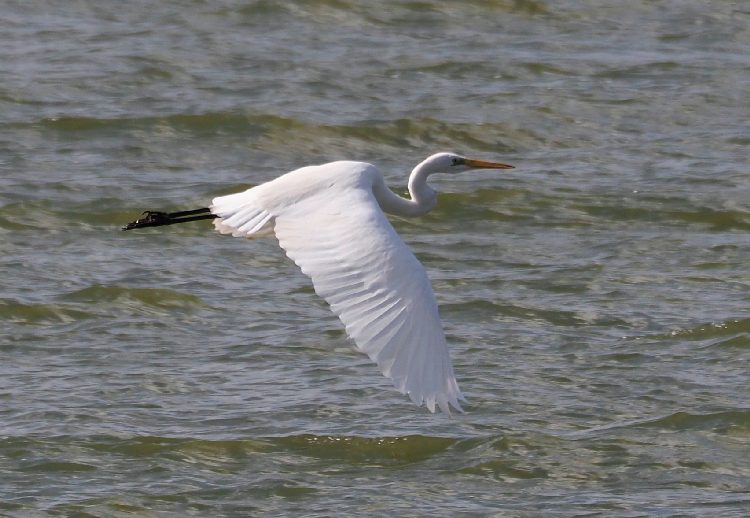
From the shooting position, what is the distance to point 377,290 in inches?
233

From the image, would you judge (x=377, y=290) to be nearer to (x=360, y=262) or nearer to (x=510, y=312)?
(x=360, y=262)

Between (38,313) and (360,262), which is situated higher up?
(360,262)

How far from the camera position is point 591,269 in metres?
9.68

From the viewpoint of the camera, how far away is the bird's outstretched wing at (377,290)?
5.66 meters

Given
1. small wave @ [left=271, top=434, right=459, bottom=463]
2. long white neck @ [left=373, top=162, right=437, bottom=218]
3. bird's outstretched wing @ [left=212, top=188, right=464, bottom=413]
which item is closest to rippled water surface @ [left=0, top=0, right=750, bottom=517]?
small wave @ [left=271, top=434, right=459, bottom=463]

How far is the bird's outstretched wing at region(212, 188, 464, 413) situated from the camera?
18.6 ft

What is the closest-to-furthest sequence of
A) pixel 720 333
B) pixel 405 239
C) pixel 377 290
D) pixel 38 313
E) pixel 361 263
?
1. pixel 377 290
2. pixel 361 263
3. pixel 720 333
4. pixel 38 313
5. pixel 405 239

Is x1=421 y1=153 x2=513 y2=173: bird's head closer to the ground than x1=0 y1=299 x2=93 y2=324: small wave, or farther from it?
farther from it

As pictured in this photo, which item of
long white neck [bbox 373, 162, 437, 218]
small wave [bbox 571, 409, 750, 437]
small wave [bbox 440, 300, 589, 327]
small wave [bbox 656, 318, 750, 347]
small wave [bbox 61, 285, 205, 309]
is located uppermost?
long white neck [bbox 373, 162, 437, 218]

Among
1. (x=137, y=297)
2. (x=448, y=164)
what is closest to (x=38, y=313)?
(x=137, y=297)

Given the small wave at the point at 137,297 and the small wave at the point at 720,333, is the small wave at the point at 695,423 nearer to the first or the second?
the small wave at the point at 720,333

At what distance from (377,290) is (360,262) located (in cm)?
17

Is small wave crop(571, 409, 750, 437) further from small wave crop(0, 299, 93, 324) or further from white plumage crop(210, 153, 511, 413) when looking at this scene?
small wave crop(0, 299, 93, 324)

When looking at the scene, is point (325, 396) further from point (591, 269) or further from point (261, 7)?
point (261, 7)
